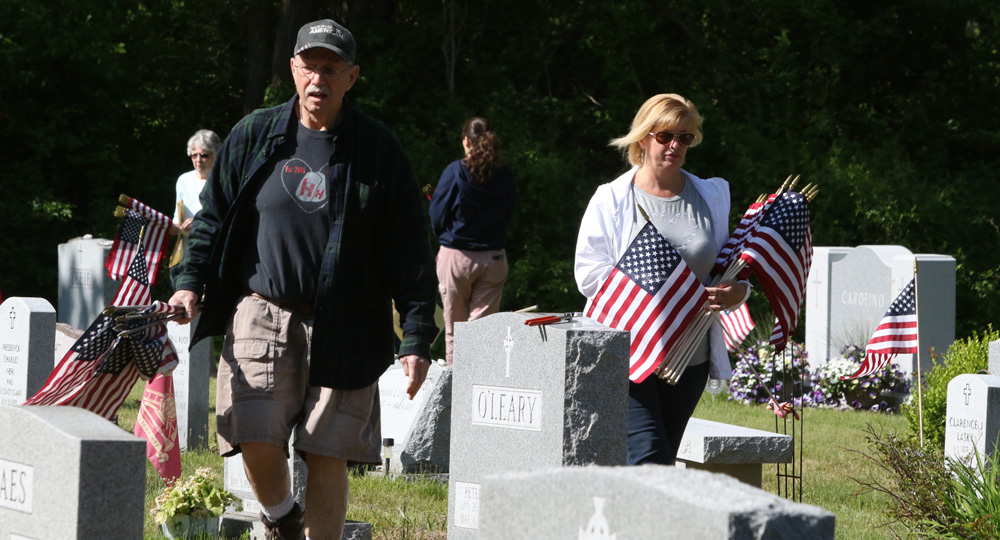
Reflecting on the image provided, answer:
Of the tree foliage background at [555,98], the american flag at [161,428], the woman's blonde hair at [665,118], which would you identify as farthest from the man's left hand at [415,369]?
the tree foliage background at [555,98]

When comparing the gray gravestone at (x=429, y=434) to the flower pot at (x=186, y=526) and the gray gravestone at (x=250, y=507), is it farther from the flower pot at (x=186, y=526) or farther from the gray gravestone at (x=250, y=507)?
the flower pot at (x=186, y=526)

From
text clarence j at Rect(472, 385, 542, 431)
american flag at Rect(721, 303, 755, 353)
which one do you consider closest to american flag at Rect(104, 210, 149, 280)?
american flag at Rect(721, 303, 755, 353)

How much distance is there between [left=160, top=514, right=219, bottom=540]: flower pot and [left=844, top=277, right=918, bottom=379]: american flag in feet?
13.5

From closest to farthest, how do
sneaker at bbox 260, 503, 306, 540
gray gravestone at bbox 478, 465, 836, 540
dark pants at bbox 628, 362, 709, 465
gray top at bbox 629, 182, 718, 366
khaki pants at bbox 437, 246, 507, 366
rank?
gray gravestone at bbox 478, 465, 836, 540 → sneaker at bbox 260, 503, 306, 540 → dark pants at bbox 628, 362, 709, 465 → gray top at bbox 629, 182, 718, 366 → khaki pants at bbox 437, 246, 507, 366

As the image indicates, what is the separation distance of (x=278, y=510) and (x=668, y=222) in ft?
6.58

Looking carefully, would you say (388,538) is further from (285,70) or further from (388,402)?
(285,70)

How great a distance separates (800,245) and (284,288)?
2687mm

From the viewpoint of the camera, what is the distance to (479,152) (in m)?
10.6

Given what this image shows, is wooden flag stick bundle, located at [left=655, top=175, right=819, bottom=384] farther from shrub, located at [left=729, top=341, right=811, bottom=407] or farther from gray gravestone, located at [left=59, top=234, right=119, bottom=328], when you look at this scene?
gray gravestone, located at [left=59, top=234, right=119, bottom=328]

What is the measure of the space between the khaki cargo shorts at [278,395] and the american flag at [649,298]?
1300mm

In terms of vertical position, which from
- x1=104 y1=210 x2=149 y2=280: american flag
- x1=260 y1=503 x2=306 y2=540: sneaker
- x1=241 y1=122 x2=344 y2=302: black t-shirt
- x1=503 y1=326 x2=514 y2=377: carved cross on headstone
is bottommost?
x1=260 y1=503 x2=306 y2=540: sneaker

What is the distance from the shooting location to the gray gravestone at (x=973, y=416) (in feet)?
20.8

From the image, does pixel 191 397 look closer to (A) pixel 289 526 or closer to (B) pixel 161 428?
(B) pixel 161 428

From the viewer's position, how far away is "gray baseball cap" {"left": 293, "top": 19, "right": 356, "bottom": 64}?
14.6ft
